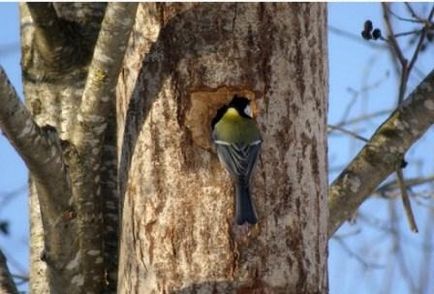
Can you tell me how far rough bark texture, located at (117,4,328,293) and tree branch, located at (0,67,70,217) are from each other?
184 mm

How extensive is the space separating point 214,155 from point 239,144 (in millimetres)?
89

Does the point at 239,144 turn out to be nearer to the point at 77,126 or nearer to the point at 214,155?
the point at 214,155

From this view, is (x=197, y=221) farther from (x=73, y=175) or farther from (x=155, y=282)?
(x=73, y=175)

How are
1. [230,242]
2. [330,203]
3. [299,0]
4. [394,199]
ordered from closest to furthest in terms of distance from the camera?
[230,242] → [299,0] → [330,203] → [394,199]

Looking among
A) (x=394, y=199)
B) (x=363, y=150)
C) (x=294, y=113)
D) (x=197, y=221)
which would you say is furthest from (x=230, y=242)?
(x=394, y=199)

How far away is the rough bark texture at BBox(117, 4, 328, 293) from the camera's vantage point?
276 centimetres

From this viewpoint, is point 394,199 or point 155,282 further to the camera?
point 394,199

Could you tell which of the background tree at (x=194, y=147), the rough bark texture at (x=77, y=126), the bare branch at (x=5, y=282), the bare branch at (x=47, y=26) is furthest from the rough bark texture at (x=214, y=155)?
the bare branch at (x=47, y=26)

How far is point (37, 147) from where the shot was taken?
2746 mm

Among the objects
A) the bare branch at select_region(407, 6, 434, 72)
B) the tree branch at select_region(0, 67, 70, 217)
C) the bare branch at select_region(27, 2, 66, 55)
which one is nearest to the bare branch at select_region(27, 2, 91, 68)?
the bare branch at select_region(27, 2, 66, 55)

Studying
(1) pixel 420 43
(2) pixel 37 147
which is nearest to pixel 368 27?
(1) pixel 420 43

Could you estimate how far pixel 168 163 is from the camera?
9.25 ft

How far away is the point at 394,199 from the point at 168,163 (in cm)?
295

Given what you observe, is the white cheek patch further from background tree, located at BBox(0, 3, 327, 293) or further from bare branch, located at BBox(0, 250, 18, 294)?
bare branch, located at BBox(0, 250, 18, 294)
